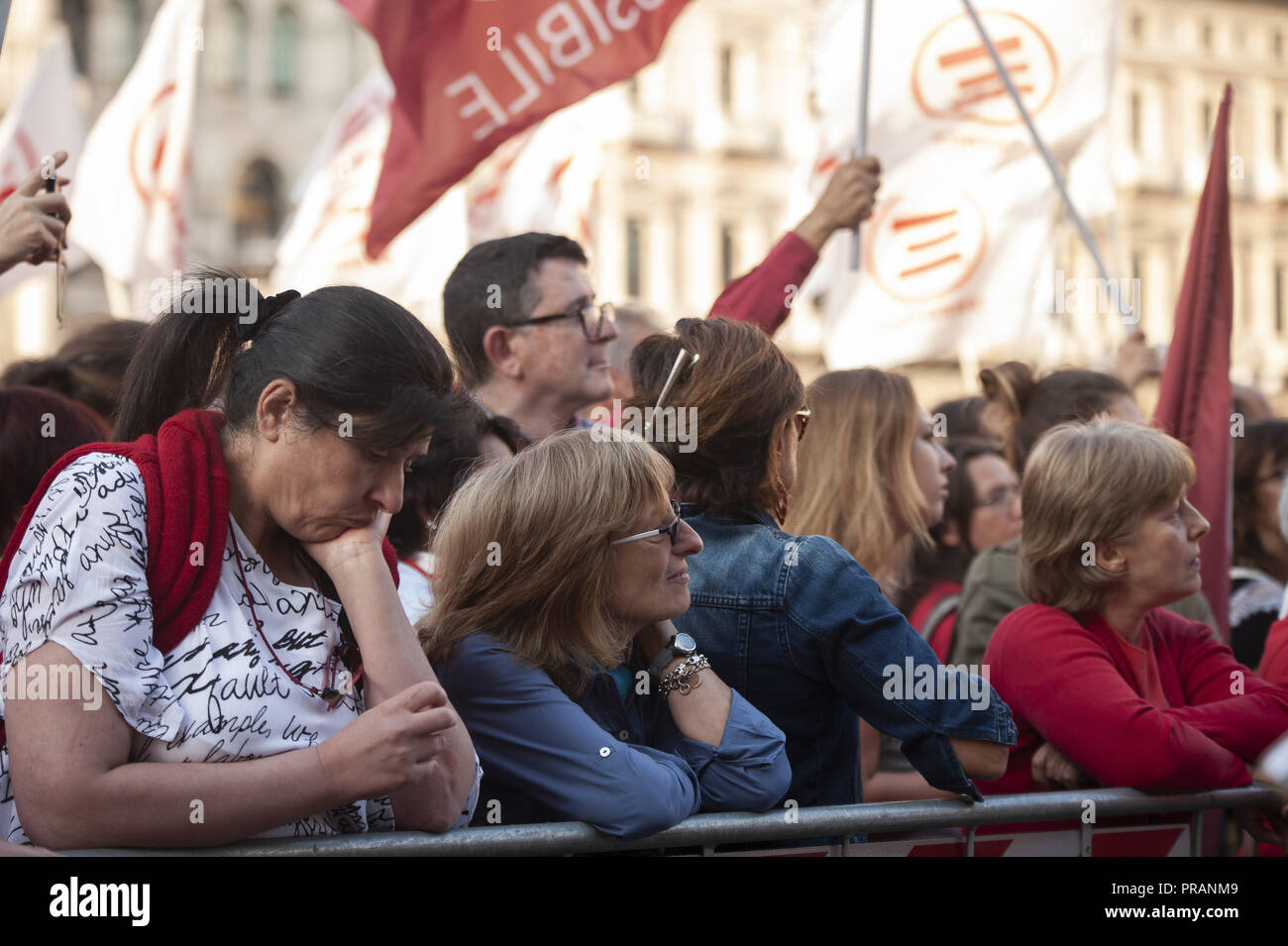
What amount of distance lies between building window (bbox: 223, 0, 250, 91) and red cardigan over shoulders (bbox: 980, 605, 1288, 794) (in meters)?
32.2

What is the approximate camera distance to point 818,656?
9.97 ft

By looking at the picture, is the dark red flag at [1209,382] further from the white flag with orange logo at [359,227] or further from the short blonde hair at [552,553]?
the white flag with orange logo at [359,227]

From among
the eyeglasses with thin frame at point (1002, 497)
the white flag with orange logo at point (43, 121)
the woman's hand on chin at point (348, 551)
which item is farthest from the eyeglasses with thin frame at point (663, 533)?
the white flag with orange logo at point (43, 121)

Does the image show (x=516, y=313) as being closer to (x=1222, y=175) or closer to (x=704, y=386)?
(x=704, y=386)

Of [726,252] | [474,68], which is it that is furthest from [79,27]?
[474,68]

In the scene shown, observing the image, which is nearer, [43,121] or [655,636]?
[655,636]

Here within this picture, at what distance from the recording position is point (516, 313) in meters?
4.63

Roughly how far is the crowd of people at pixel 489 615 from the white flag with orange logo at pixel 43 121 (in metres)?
4.34

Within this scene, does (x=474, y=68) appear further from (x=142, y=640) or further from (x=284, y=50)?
(x=284, y=50)

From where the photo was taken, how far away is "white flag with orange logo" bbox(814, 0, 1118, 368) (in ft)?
22.6

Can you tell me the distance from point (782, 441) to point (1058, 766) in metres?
0.89

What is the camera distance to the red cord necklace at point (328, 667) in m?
2.53

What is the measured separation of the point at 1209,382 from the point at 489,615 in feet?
9.38
